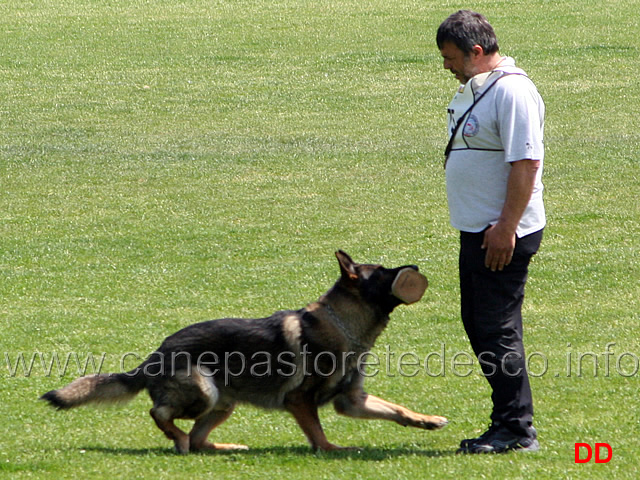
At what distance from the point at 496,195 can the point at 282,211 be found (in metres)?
7.41

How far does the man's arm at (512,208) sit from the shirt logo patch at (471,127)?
254 mm

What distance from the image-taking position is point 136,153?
15453 mm

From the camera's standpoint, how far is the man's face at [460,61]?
182 inches

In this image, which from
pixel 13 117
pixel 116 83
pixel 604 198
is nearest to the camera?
pixel 604 198

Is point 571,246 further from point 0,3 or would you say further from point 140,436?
point 0,3

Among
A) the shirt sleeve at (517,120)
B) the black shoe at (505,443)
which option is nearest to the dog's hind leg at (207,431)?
the black shoe at (505,443)

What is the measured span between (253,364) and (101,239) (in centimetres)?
592

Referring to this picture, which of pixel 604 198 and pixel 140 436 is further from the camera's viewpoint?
pixel 604 198

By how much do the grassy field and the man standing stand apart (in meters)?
0.36

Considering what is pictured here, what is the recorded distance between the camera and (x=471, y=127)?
4562mm

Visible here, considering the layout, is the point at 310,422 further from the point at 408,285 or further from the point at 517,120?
the point at 517,120

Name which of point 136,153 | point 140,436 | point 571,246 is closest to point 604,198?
point 571,246

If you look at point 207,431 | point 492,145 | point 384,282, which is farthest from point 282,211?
point 492,145

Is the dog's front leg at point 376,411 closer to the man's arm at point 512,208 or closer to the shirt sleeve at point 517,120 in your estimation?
the man's arm at point 512,208
